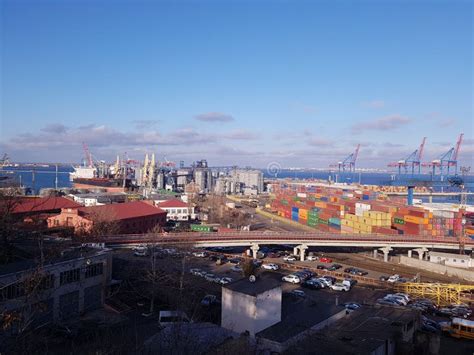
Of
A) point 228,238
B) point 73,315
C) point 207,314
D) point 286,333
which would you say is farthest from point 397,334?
point 228,238

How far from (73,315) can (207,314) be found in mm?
2716

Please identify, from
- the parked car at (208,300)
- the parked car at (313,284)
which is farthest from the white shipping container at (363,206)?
the parked car at (208,300)

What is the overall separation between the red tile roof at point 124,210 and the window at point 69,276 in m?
8.43

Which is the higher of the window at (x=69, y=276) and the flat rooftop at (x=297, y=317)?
the window at (x=69, y=276)

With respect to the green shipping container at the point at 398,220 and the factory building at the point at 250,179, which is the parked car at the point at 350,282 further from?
the factory building at the point at 250,179

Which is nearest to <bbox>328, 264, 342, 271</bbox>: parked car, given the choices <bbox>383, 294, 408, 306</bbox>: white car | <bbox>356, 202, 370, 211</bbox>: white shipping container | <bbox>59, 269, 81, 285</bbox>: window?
<bbox>383, 294, 408, 306</bbox>: white car

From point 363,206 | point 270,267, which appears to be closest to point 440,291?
point 270,267

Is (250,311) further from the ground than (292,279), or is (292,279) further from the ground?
(250,311)

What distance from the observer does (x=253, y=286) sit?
721cm

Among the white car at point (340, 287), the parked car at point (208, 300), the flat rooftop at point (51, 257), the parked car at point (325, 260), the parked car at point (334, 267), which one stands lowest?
the parked car at point (325, 260)

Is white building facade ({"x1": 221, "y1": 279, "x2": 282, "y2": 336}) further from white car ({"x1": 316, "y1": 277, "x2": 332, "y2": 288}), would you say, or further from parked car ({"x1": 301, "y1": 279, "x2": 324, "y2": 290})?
white car ({"x1": 316, "y1": 277, "x2": 332, "y2": 288})

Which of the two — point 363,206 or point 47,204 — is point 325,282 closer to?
point 363,206

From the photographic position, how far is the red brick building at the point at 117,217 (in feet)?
52.3

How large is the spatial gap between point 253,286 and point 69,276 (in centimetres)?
390
